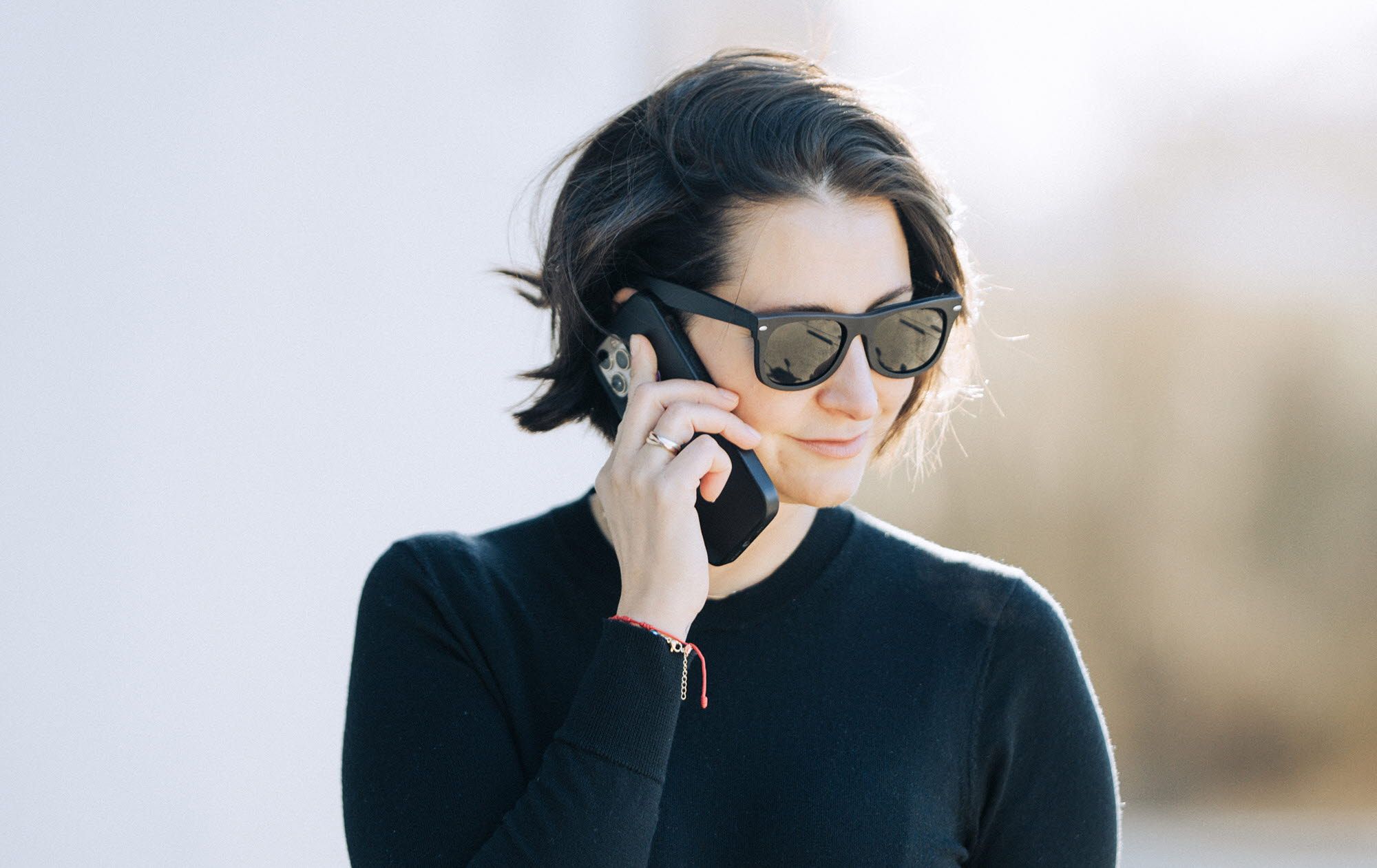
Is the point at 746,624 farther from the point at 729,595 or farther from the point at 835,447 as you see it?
the point at 835,447

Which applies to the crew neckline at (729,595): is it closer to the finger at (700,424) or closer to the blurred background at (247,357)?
the finger at (700,424)

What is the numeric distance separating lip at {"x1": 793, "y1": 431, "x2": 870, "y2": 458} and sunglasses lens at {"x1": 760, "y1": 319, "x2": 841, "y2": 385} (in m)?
0.11

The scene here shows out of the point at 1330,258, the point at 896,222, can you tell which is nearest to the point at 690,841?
the point at 896,222

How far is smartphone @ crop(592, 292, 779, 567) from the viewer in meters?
1.64

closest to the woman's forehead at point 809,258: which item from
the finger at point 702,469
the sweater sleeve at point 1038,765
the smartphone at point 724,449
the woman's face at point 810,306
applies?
the woman's face at point 810,306

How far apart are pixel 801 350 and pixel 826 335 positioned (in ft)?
0.13

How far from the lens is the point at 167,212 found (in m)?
2.40

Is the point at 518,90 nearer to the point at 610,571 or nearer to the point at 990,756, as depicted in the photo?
the point at 610,571

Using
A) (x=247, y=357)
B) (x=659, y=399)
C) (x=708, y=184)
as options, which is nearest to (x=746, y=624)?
(x=659, y=399)

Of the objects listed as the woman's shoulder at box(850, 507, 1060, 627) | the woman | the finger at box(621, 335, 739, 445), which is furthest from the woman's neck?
the finger at box(621, 335, 739, 445)

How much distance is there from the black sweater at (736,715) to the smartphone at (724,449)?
16 centimetres

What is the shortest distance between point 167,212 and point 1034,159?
5853mm

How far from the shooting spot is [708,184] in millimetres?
1718

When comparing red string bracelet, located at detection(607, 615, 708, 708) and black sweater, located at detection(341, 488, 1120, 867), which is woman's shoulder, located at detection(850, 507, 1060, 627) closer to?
black sweater, located at detection(341, 488, 1120, 867)
